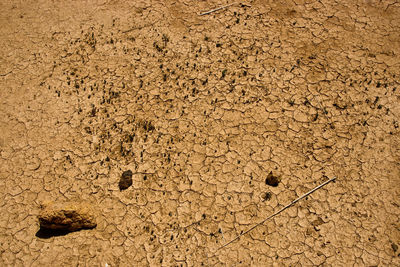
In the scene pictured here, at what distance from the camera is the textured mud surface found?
3736 mm

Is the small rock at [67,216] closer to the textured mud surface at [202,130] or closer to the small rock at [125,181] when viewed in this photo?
the textured mud surface at [202,130]

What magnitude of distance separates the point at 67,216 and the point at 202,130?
2.03m

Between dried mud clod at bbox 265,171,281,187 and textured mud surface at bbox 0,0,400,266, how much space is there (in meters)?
0.11

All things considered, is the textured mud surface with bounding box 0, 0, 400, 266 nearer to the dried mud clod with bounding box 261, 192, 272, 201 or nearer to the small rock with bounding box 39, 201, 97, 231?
the dried mud clod with bounding box 261, 192, 272, 201

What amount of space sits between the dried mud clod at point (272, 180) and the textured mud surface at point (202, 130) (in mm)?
105

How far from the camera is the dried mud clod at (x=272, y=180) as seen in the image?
157 inches

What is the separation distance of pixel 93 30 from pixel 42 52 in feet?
3.10

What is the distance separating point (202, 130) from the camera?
14.7ft

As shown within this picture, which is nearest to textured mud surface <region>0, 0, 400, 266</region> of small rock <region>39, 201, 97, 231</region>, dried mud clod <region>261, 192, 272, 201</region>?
dried mud clod <region>261, 192, 272, 201</region>

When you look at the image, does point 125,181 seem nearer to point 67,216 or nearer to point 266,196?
point 67,216

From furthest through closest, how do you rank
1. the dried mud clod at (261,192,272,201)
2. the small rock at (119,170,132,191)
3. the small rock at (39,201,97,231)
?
1. the small rock at (119,170,132,191)
2. the dried mud clod at (261,192,272,201)
3. the small rock at (39,201,97,231)

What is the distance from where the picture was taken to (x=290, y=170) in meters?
4.11

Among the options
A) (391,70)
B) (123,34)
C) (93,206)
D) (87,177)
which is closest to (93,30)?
(123,34)

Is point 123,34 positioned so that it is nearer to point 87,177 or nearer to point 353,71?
point 87,177
